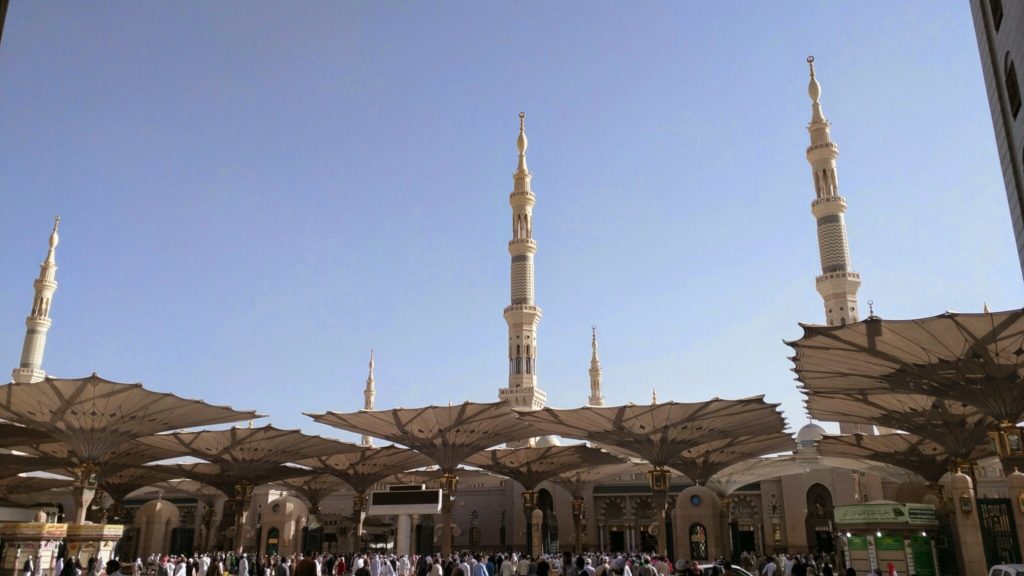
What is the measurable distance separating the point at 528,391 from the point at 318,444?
14735 millimetres

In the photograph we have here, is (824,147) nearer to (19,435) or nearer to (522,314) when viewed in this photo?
(522,314)

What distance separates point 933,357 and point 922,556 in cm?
604

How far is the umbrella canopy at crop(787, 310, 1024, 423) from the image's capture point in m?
19.2

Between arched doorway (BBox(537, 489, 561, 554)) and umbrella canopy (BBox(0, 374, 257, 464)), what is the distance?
976 inches

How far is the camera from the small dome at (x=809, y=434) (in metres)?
48.2

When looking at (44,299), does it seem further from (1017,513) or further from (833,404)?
(1017,513)

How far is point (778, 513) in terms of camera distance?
4762cm

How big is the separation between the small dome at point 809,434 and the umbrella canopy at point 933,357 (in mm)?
26002

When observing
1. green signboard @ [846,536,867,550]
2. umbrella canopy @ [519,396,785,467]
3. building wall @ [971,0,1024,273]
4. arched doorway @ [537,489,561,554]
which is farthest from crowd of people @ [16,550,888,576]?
arched doorway @ [537,489,561,554]

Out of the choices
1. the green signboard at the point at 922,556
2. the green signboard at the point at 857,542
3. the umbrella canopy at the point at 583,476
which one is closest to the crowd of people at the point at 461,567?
the green signboard at the point at 857,542

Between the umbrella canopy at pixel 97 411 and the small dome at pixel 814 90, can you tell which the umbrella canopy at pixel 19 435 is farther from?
the small dome at pixel 814 90

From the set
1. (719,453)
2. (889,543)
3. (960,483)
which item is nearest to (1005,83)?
(960,483)

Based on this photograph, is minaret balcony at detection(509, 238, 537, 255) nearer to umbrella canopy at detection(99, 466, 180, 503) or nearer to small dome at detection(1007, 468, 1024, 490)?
umbrella canopy at detection(99, 466, 180, 503)

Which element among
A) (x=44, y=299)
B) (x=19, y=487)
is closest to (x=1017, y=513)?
(x=44, y=299)
